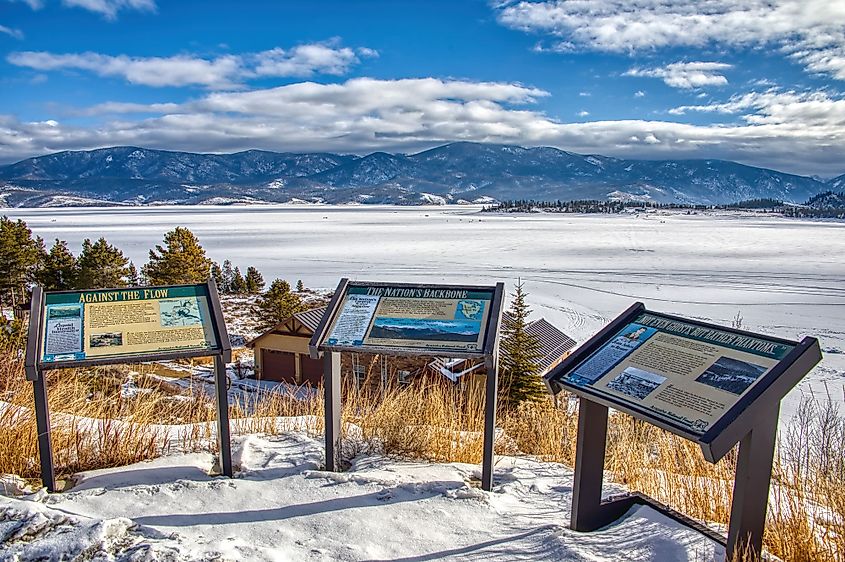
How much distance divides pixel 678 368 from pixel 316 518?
237 cm

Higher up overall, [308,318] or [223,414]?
[223,414]

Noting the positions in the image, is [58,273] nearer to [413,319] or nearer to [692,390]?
[413,319]

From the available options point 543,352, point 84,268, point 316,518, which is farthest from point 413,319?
point 84,268

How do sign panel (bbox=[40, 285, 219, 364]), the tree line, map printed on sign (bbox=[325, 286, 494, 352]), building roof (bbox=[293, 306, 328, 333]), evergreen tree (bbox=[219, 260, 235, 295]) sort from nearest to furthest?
1. sign panel (bbox=[40, 285, 219, 364])
2. map printed on sign (bbox=[325, 286, 494, 352])
3. building roof (bbox=[293, 306, 328, 333])
4. the tree line
5. evergreen tree (bbox=[219, 260, 235, 295])

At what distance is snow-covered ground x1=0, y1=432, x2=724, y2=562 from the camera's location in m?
3.16

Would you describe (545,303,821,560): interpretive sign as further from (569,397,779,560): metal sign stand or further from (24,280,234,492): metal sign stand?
(24,280,234,492): metal sign stand

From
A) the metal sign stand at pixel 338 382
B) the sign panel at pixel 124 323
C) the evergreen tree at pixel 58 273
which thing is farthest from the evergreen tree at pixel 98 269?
the metal sign stand at pixel 338 382

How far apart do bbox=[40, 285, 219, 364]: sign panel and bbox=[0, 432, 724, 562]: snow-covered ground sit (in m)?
0.97

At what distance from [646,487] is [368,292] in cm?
265

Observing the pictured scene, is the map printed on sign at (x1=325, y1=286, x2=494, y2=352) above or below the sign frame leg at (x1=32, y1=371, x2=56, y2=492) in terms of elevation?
above

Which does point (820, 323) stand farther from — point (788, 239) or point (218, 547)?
point (788, 239)

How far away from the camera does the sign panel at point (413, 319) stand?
4297 mm

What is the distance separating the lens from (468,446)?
5.32m

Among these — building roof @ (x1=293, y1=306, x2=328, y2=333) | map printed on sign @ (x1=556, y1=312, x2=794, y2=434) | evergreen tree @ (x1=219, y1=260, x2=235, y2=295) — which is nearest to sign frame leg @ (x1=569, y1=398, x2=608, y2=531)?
map printed on sign @ (x1=556, y1=312, x2=794, y2=434)
